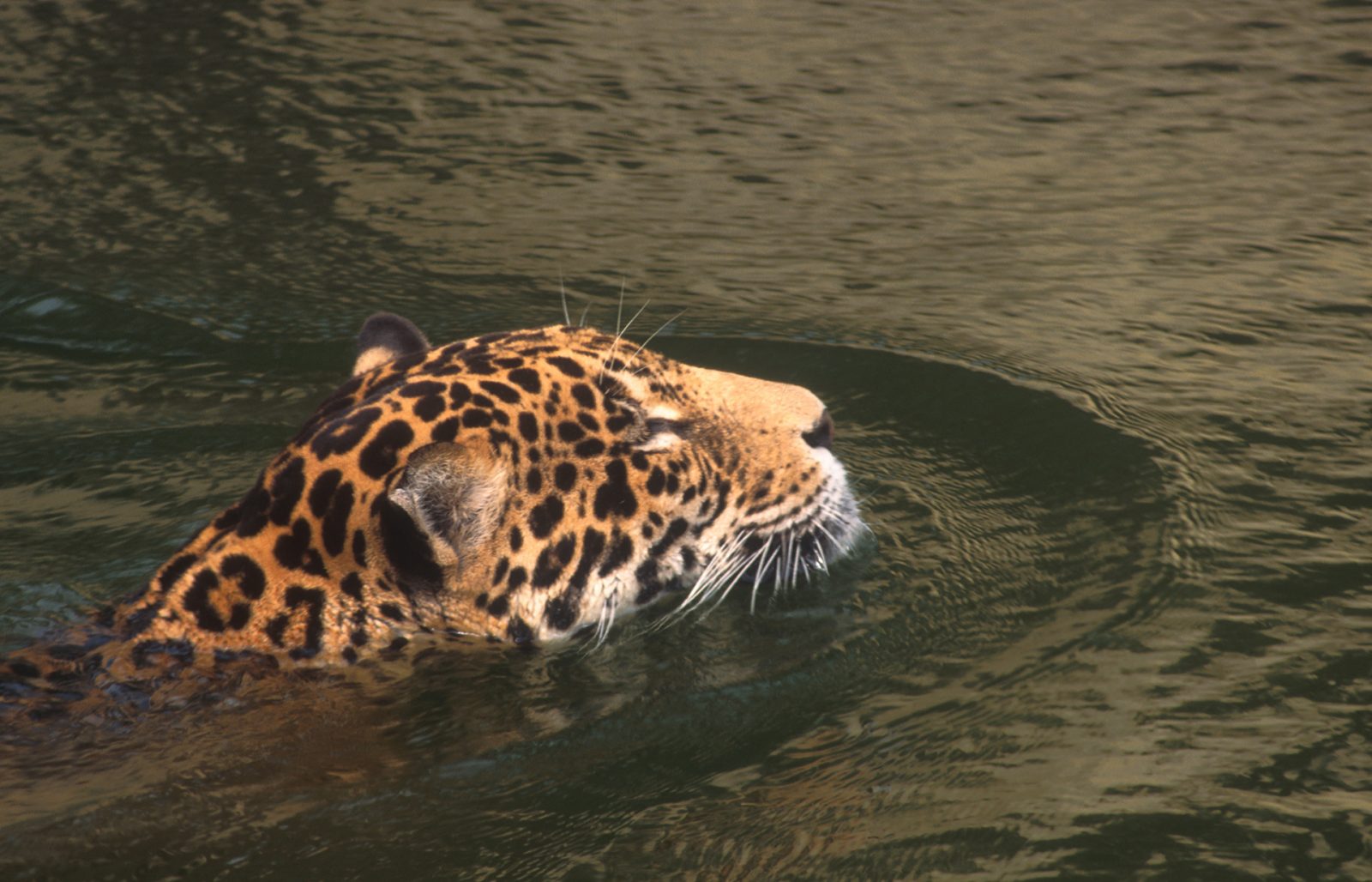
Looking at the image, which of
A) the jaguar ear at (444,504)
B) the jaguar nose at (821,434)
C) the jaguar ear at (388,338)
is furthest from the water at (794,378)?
the jaguar ear at (388,338)

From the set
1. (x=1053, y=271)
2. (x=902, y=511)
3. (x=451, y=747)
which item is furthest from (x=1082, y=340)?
(x=451, y=747)

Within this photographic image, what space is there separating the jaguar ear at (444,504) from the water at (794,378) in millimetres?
371

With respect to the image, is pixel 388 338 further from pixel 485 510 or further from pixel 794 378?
pixel 794 378

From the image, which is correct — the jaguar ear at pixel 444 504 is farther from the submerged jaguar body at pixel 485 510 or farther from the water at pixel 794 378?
the water at pixel 794 378

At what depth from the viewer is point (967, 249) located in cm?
863

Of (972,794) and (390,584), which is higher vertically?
(390,584)

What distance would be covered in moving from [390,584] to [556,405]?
693mm

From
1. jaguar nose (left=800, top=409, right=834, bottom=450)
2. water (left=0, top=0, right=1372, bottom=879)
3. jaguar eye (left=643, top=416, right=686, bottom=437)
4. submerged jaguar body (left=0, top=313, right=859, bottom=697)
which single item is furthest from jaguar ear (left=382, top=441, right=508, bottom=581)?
jaguar nose (left=800, top=409, right=834, bottom=450)

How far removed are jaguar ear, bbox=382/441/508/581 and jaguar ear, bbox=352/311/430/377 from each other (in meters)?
0.90

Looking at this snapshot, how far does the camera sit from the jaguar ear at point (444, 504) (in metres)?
4.51

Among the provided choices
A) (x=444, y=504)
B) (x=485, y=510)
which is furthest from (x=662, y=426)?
(x=444, y=504)

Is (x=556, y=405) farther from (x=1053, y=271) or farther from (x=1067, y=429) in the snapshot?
(x=1053, y=271)

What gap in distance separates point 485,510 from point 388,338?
3.24 feet

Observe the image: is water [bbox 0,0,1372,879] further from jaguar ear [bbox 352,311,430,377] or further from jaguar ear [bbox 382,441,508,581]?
jaguar ear [bbox 352,311,430,377]
